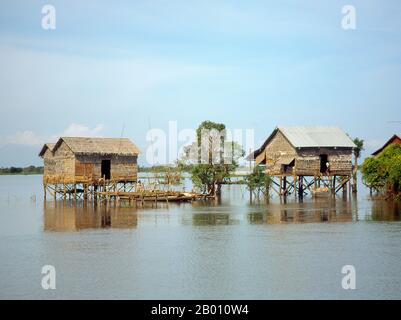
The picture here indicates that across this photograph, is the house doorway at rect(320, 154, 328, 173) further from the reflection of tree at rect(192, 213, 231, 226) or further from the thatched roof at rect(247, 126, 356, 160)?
the reflection of tree at rect(192, 213, 231, 226)

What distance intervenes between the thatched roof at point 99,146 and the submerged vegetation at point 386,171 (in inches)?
637

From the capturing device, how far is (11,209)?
154 ft

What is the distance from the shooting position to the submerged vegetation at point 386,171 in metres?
44.8

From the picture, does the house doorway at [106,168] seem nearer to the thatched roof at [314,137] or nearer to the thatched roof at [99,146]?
the thatched roof at [99,146]

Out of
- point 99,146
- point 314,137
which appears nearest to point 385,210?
point 314,137

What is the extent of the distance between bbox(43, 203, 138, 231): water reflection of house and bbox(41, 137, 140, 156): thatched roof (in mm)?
4505

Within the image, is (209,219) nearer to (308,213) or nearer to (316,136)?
(308,213)

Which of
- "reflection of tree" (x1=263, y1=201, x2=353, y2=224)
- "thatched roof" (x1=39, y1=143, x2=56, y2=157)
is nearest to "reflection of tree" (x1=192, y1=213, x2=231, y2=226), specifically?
"reflection of tree" (x1=263, y1=201, x2=353, y2=224)

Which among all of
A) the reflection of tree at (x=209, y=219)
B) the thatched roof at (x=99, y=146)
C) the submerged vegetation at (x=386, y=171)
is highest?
the thatched roof at (x=99, y=146)

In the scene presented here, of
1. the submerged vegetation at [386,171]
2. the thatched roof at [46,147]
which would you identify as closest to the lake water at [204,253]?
the submerged vegetation at [386,171]

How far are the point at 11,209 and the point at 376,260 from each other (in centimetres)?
2975

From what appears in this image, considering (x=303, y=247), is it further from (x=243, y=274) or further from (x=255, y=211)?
(x=255, y=211)

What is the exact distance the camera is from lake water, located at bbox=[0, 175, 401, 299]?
20.1 meters

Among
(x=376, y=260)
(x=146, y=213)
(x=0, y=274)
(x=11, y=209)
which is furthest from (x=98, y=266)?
(x=11, y=209)
